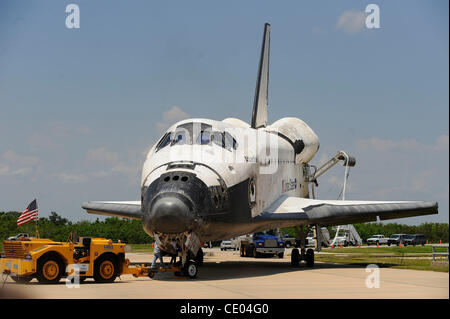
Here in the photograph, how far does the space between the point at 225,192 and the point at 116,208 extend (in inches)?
329

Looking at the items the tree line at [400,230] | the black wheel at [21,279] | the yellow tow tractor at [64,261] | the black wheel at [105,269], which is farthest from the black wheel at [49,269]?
the tree line at [400,230]

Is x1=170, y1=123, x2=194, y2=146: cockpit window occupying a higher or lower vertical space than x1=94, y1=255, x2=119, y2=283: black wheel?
higher

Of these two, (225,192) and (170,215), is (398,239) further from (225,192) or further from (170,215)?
(170,215)

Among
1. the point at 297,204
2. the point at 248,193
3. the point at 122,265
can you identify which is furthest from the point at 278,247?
the point at 122,265

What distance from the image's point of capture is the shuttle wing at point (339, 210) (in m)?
17.9

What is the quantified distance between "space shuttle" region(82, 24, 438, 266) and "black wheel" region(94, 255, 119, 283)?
3.50 ft

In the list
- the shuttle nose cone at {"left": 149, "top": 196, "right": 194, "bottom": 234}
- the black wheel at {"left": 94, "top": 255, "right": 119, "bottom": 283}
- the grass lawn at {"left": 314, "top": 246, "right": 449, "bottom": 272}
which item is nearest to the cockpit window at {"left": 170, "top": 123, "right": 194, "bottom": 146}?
the shuttle nose cone at {"left": 149, "top": 196, "right": 194, "bottom": 234}

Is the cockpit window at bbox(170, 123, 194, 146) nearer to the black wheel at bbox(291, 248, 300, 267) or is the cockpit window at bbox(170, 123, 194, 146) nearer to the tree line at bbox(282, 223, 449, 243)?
the black wheel at bbox(291, 248, 300, 267)

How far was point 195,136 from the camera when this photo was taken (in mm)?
14508

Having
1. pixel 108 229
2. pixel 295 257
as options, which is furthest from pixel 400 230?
pixel 295 257

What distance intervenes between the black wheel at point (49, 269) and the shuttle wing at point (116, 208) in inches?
288

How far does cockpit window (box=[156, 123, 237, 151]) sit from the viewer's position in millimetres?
14469

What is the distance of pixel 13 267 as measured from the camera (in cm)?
1245

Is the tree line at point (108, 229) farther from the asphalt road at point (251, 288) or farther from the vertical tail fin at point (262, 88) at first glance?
the asphalt road at point (251, 288)
